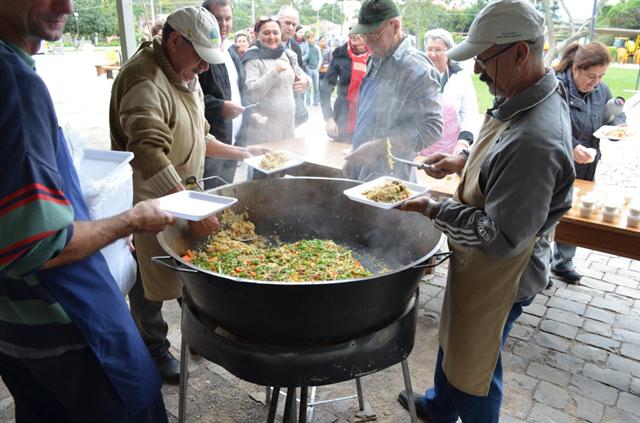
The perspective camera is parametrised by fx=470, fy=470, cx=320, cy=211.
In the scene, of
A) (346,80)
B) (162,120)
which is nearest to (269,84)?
(346,80)

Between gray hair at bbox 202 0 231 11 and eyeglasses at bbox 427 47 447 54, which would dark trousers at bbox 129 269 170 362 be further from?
eyeglasses at bbox 427 47 447 54

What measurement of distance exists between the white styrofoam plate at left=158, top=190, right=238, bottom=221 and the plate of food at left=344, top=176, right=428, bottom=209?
24.5 inches

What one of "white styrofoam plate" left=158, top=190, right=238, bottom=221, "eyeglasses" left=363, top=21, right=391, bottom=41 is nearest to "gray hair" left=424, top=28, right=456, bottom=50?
"eyeglasses" left=363, top=21, right=391, bottom=41

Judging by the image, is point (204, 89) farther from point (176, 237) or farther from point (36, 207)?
point (36, 207)

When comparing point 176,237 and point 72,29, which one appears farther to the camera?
point 72,29

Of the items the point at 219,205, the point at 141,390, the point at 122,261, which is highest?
the point at 219,205

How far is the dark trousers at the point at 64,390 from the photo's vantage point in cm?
164

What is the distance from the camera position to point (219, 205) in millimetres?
2117

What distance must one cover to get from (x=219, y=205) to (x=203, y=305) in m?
0.46

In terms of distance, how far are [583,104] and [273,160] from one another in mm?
2967

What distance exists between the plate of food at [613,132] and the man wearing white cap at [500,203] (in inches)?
97.3

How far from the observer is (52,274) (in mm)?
1504

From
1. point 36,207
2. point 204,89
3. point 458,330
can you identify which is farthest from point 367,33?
point 36,207

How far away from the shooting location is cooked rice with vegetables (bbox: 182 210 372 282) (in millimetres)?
2320
